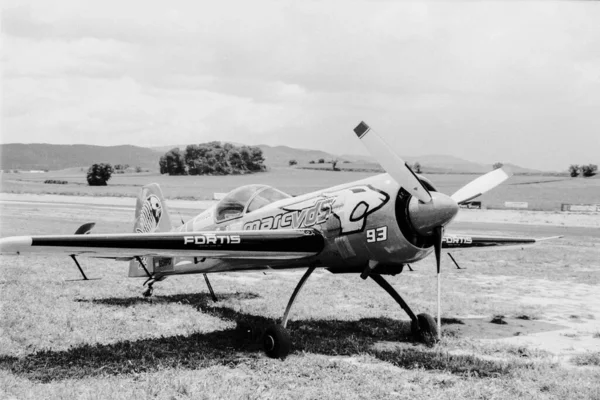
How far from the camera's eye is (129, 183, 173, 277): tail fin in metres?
12.7

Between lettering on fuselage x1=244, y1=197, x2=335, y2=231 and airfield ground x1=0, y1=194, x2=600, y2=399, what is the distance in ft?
5.95

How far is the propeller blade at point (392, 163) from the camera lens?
7616 mm

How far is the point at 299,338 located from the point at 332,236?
1827 mm

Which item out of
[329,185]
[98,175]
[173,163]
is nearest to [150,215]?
[329,185]

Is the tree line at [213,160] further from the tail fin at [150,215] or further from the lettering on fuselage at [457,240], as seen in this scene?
the lettering on fuselage at [457,240]

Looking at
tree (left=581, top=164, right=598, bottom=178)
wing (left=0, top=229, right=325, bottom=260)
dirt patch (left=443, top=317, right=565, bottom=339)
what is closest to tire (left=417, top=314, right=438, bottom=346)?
dirt patch (left=443, top=317, right=565, bottom=339)

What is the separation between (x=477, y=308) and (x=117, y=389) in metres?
8.01

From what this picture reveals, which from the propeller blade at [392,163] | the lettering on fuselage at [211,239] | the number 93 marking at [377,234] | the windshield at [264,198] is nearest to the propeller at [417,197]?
the propeller blade at [392,163]

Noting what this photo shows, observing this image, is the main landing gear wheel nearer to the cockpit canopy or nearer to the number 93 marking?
the cockpit canopy

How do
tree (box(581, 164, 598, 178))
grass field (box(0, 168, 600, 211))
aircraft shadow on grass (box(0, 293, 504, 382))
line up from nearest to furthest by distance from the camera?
aircraft shadow on grass (box(0, 293, 504, 382)) < grass field (box(0, 168, 600, 211)) < tree (box(581, 164, 598, 178))

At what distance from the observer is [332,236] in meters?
8.52

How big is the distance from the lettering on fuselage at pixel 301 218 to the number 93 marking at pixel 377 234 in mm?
756

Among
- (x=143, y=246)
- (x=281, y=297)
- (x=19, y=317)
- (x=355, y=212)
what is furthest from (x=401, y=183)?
(x=19, y=317)

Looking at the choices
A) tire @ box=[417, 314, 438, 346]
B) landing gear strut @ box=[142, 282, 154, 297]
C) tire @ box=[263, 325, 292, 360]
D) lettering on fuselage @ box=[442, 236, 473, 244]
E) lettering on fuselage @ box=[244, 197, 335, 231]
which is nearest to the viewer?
tire @ box=[263, 325, 292, 360]
